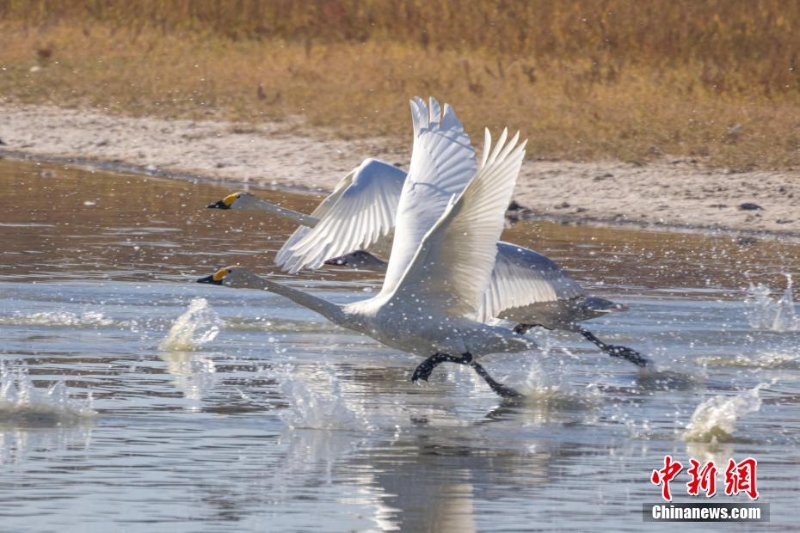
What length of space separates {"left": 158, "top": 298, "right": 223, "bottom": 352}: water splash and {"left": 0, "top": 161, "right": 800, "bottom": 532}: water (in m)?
0.01

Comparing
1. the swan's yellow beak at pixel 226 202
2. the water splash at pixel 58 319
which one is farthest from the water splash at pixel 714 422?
the water splash at pixel 58 319

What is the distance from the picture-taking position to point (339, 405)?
26.9 ft

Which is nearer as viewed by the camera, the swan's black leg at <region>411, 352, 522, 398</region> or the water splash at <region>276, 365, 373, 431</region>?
the water splash at <region>276, 365, 373, 431</region>

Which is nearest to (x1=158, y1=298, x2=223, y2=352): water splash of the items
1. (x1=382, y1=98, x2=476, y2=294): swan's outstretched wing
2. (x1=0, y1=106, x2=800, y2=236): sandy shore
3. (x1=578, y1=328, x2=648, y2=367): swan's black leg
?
(x1=382, y1=98, x2=476, y2=294): swan's outstretched wing

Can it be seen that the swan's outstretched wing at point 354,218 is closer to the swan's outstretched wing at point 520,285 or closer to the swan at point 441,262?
the swan's outstretched wing at point 520,285

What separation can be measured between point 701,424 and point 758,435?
0.88 ft

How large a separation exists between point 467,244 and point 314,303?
1002 mm

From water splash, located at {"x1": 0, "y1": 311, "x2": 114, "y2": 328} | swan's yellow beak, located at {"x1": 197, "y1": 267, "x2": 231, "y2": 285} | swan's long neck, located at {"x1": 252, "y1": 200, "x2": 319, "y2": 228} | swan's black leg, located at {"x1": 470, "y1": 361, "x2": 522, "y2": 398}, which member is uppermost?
swan's long neck, located at {"x1": 252, "y1": 200, "x2": 319, "y2": 228}

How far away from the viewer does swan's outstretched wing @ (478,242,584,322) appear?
10.2 metres

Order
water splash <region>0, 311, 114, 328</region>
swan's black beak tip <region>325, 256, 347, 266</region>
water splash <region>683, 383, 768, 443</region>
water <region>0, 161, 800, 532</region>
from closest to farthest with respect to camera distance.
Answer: water <region>0, 161, 800, 532</region>, water splash <region>683, 383, 768, 443</region>, water splash <region>0, 311, 114, 328</region>, swan's black beak tip <region>325, 256, 347, 266</region>

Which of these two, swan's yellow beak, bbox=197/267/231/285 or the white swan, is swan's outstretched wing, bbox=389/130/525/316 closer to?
swan's yellow beak, bbox=197/267/231/285

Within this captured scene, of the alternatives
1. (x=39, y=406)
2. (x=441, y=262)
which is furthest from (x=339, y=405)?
(x=39, y=406)

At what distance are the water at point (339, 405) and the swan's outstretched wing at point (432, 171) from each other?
802 mm

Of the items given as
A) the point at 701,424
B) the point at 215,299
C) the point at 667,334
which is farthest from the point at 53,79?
the point at 701,424
